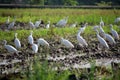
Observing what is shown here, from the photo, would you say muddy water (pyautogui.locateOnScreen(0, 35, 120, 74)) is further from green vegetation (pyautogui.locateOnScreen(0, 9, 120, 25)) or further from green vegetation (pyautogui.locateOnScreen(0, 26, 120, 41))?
green vegetation (pyautogui.locateOnScreen(0, 9, 120, 25))

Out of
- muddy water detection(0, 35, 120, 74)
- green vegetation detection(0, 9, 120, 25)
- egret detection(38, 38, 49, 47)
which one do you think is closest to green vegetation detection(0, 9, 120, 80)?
green vegetation detection(0, 9, 120, 25)

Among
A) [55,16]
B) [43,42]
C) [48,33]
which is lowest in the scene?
[55,16]

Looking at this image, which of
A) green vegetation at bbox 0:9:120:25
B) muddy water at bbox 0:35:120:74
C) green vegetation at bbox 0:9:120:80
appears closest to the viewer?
green vegetation at bbox 0:9:120:80

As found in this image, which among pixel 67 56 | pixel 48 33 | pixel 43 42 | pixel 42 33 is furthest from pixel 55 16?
pixel 67 56

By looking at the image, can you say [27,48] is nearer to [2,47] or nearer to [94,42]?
[2,47]

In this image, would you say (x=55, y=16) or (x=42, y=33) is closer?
(x=42, y=33)

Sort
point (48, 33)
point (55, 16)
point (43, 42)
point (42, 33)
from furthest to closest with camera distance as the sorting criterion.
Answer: point (55, 16) → point (48, 33) → point (42, 33) → point (43, 42)

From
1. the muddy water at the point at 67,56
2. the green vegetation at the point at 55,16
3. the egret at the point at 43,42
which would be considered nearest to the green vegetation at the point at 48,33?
the green vegetation at the point at 55,16

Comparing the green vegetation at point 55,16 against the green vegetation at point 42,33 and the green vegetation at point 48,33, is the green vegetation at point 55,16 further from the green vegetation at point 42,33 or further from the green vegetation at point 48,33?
the green vegetation at point 42,33

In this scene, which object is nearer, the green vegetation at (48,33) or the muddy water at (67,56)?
the green vegetation at (48,33)

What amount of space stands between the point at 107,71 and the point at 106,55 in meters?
3.20

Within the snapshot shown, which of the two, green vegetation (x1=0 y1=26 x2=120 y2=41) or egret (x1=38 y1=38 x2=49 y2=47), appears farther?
green vegetation (x1=0 y1=26 x2=120 y2=41)

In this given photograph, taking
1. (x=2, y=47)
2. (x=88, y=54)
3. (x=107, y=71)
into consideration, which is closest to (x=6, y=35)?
(x=2, y=47)

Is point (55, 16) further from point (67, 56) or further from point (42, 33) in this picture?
point (67, 56)
